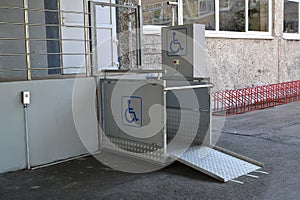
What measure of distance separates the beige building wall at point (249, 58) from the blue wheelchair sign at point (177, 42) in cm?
133

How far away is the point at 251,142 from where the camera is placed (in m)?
5.99

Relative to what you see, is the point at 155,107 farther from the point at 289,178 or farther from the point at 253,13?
the point at 253,13

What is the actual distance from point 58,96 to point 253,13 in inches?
313

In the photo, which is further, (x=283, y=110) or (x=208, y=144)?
(x=283, y=110)

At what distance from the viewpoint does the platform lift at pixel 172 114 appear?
4.68 m

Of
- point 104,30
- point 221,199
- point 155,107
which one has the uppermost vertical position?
point 104,30

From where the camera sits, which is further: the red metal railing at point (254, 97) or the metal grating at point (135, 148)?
the red metal railing at point (254, 97)

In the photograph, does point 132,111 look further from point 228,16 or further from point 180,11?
point 228,16

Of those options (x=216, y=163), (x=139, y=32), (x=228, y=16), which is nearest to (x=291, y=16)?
(x=228, y=16)

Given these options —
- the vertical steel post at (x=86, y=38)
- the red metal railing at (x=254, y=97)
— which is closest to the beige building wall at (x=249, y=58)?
the red metal railing at (x=254, y=97)

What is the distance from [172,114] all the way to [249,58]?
6.08 metres

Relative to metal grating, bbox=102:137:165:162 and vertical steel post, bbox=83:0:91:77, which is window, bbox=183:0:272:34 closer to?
vertical steel post, bbox=83:0:91:77

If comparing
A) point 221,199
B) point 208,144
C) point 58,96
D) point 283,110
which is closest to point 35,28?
point 58,96

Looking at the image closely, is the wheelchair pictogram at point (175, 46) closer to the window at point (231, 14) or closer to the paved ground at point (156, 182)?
the paved ground at point (156, 182)
